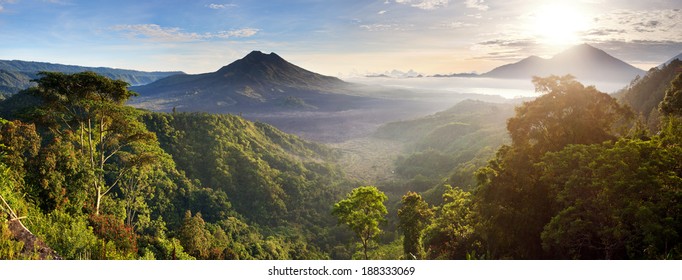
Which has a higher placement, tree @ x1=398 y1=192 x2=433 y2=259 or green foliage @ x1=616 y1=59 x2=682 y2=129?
green foliage @ x1=616 y1=59 x2=682 y2=129

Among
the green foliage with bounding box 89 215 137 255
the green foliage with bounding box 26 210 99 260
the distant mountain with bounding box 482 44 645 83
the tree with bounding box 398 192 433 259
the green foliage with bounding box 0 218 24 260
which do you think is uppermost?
the distant mountain with bounding box 482 44 645 83

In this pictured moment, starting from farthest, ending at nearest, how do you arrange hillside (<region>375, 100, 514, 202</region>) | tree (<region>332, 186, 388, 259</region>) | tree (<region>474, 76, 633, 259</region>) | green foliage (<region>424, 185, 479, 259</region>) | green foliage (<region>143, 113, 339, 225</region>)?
hillside (<region>375, 100, 514, 202</region>) < green foliage (<region>143, 113, 339, 225</region>) < tree (<region>332, 186, 388, 259</region>) < green foliage (<region>424, 185, 479, 259</region>) < tree (<region>474, 76, 633, 259</region>)

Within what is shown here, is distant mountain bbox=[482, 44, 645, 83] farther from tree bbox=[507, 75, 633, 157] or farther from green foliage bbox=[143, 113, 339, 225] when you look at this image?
green foliage bbox=[143, 113, 339, 225]

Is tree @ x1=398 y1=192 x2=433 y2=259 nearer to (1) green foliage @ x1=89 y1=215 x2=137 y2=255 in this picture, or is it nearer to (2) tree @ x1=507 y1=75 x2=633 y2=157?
(2) tree @ x1=507 y1=75 x2=633 y2=157

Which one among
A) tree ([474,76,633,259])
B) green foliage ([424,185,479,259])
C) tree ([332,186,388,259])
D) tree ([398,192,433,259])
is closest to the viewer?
tree ([474,76,633,259])

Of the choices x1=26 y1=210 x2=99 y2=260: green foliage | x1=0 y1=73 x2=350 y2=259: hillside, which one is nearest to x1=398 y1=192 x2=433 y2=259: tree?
x1=0 y1=73 x2=350 y2=259: hillside

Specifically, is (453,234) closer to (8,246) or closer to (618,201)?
(618,201)

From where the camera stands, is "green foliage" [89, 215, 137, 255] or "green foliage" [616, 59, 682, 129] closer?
"green foliage" [89, 215, 137, 255]
